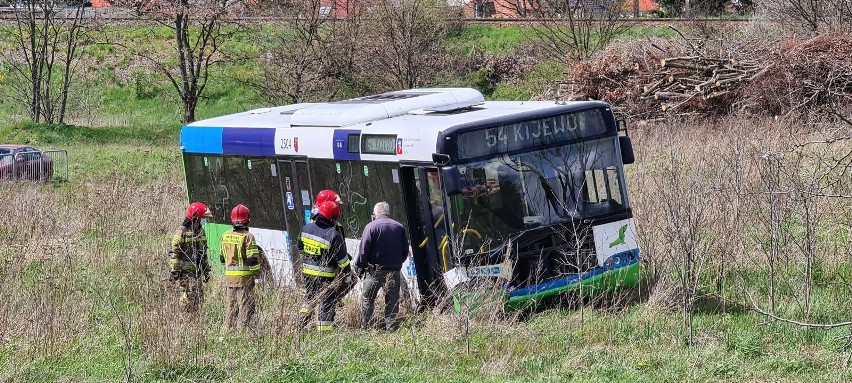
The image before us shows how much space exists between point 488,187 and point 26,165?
19.1 meters

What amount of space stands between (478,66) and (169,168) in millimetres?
21885

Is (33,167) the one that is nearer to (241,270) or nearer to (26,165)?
(26,165)

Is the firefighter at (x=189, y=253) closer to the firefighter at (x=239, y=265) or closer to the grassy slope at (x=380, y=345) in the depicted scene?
the grassy slope at (x=380, y=345)

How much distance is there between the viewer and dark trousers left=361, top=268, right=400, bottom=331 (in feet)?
34.6

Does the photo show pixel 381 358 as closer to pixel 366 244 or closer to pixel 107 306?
pixel 366 244

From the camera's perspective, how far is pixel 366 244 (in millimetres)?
Answer: 10438

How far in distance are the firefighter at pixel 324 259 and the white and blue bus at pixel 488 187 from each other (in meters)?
0.45

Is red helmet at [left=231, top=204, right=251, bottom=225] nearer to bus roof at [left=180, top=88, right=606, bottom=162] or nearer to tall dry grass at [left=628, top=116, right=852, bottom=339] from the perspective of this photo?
bus roof at [left=180, top=88, right=606, bottom=162]

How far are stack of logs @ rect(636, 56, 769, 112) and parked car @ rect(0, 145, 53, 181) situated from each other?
14.6 metres

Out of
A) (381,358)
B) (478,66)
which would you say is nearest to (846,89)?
(381,358)

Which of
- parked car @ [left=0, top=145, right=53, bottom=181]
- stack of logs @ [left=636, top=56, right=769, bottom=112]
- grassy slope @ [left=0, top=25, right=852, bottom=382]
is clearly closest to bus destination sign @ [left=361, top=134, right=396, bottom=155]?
grassy slope @ [left=0, top=25, right=852, bottom=382]

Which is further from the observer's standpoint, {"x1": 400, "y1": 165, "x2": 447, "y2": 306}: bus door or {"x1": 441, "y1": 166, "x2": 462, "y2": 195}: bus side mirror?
{"x1": 400, "y1": 165, "x2": 447, "y2": 306}: bus door

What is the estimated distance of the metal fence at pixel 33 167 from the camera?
26.1 metres

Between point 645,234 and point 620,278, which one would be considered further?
point 645,234
